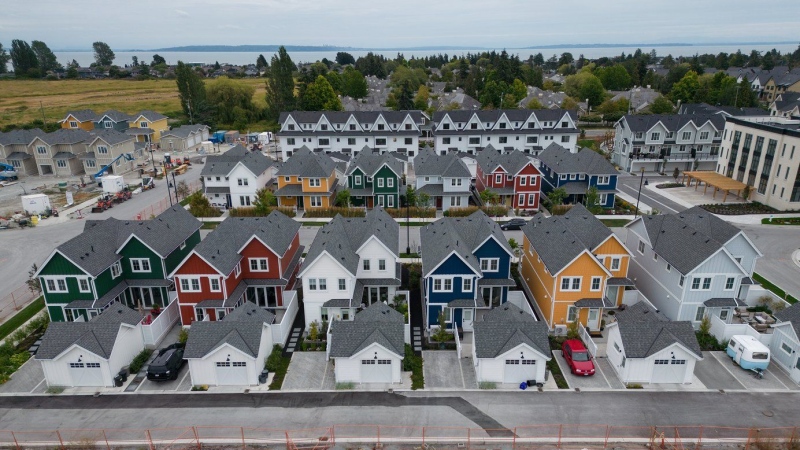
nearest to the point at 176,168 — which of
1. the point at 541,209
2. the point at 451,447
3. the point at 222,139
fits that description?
the point at 222,139

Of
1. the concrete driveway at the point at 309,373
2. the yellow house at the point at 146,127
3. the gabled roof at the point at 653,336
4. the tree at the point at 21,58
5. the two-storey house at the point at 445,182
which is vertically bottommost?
the concrete driveway at the point at 309,373

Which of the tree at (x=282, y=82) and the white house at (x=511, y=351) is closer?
the white house at (x=511, y=351)

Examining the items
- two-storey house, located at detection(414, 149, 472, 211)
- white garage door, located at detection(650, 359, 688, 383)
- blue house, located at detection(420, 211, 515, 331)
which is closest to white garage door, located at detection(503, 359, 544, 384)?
blue house, located at detection(420, 211, 515, 331)

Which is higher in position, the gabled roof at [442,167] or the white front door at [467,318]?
the gabled roof at [442,167]

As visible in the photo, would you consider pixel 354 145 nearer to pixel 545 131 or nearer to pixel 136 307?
pixel 545 131

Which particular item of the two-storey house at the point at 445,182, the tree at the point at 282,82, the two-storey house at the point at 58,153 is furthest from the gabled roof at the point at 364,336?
the tree at the point at 282,82

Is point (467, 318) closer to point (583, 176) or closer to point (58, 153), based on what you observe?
point (583, 176)

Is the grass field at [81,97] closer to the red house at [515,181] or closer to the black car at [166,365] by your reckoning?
the red house at [515,181]

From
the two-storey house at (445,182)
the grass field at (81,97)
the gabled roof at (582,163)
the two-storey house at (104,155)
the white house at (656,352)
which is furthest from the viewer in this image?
the grass field at (81,97)

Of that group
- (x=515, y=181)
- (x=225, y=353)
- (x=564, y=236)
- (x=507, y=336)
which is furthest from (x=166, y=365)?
(x=515, y=181)
